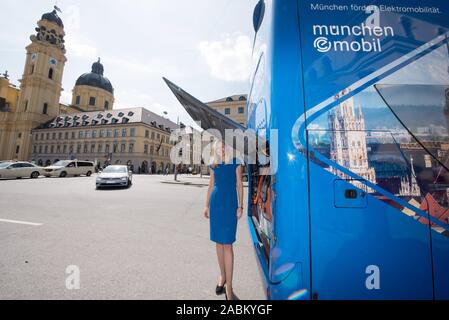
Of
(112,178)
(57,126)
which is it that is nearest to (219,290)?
(112,178)

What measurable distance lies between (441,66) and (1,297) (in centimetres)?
485

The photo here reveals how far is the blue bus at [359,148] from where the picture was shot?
1664 millimetres

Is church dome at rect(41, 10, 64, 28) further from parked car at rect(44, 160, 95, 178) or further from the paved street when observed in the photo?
the paved street

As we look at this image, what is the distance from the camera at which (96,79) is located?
68.8 meters

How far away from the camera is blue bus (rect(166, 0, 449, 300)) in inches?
65.5

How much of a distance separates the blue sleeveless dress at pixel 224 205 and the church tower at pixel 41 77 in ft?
246

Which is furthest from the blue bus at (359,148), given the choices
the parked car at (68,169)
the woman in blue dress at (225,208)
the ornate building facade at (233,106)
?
the ornate building facade at (233,106)

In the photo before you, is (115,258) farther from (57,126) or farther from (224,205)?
(57,126)

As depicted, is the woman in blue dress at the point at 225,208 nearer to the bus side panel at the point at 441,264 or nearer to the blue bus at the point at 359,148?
the blue bus at the point at 359,148

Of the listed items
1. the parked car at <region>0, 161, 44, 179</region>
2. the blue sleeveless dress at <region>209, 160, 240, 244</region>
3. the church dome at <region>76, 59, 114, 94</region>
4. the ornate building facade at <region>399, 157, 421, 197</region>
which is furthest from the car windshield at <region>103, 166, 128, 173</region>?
the church dome at <region>76, 59, 114, 94</region>

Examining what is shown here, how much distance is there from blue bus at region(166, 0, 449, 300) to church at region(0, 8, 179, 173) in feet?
177

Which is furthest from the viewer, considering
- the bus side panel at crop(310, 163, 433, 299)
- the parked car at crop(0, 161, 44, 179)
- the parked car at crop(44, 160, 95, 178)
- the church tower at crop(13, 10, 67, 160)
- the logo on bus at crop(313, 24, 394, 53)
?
the church tower at crop(13, 10, 67, 160)

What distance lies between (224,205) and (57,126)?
242 ft
